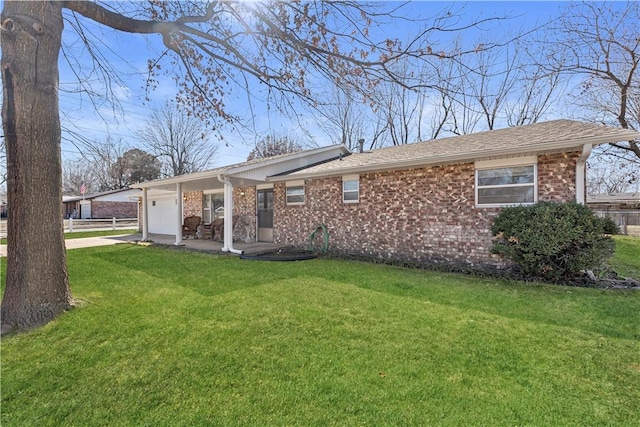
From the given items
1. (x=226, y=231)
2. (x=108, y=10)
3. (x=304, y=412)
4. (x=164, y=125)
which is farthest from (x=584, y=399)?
(x=164, y=125)

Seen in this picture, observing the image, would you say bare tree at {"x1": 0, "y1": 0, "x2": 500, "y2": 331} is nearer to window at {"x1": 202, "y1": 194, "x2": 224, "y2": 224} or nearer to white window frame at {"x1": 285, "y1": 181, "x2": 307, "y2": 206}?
white window frame at {"x1": 285, "y1": 181, "x2": 307, "y2": 206}

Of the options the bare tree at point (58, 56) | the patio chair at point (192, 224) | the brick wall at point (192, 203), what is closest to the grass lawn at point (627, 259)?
the bare tree at point (58, 56)

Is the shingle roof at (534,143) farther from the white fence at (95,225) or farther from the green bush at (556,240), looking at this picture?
the white fence at (95,225)

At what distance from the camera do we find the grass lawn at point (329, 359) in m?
2.47

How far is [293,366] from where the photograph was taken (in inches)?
123

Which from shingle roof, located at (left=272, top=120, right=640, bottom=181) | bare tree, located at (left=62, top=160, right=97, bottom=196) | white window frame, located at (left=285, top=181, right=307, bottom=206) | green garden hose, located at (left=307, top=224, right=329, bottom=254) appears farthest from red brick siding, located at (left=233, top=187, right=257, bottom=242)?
bare tree, located at (left=62, top=160, right=97, bottom=196)

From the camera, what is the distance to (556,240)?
6160 mm

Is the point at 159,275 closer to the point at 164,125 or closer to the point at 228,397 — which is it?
the point at 228,397

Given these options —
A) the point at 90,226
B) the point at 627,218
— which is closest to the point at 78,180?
the point at 90,226

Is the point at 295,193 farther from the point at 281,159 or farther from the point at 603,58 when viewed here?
the point at 603,58

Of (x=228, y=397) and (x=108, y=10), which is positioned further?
(x=108, y=10)

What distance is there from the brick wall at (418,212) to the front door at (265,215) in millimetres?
2029

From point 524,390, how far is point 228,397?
97.0 inches

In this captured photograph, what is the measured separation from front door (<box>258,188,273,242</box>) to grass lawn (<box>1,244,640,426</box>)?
7.21 meters
